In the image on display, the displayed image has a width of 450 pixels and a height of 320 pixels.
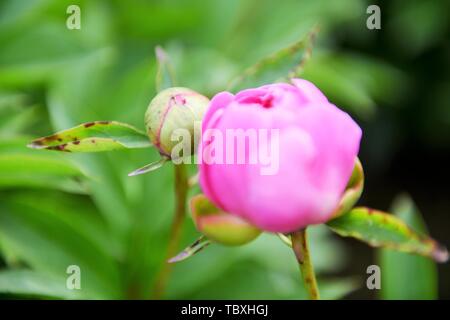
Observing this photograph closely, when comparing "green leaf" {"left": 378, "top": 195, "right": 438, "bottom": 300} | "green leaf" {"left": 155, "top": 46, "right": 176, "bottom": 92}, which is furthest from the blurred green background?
"green leaf" {"left": 155, "top": 46, "right": 176, "bottom": 92}

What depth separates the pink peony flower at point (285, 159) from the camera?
0.47 meters

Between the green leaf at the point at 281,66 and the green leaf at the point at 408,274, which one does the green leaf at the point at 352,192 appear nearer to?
the green leaf at the point at 281,66

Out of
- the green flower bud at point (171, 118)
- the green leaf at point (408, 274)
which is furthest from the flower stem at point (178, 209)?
the green leaf at point (408, 274)

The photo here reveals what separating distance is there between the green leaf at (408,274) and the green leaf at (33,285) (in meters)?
0.29

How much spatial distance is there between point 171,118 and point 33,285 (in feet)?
0.76

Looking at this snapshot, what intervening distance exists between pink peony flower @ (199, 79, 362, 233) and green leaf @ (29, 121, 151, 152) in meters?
0.08

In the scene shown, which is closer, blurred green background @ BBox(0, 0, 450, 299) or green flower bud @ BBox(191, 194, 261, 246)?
green flower bud @ BBox(191, 194, 261, 246)

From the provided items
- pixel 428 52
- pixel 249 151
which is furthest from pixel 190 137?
pixel 428 52

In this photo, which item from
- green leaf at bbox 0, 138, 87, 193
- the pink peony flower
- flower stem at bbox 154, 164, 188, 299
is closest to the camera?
the pink peony flower

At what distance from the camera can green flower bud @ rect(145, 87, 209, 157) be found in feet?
1.73

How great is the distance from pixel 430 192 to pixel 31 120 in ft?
7.53

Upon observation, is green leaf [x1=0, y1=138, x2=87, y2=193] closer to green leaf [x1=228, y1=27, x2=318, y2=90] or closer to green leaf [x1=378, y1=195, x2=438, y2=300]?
green leaf [x1=228, y1=27, x2=318, y2=90]

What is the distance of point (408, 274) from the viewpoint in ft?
2.44
